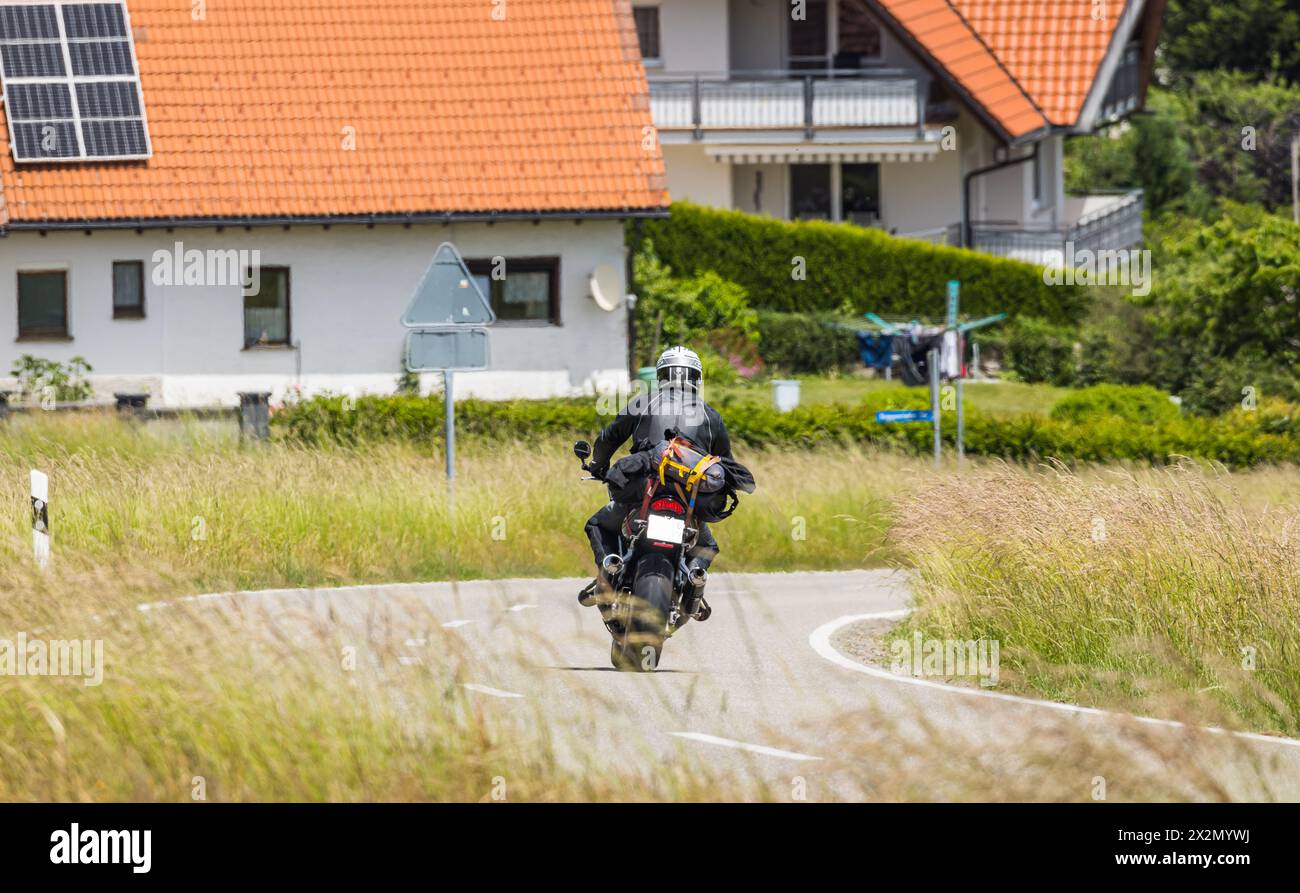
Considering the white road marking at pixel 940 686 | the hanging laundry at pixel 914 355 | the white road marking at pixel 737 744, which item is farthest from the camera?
the hanging laundry at pixel 914 355

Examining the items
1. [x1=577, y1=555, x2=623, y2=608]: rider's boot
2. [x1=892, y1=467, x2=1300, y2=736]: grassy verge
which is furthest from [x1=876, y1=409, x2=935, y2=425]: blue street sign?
[x1=577, y1=555, x2=623, y2=608]: rider's boot

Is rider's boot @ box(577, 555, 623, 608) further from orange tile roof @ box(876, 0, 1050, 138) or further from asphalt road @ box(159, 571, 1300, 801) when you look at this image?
orange tile roof @ box(876, 0, 1050, 138)

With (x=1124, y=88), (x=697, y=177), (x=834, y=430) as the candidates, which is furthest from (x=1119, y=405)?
(x=1124, y=88)

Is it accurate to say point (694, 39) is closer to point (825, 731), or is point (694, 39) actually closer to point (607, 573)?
point (607, 573)

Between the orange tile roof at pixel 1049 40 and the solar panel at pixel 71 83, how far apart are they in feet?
64.3

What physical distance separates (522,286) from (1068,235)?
1468cm

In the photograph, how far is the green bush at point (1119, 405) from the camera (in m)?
30.8

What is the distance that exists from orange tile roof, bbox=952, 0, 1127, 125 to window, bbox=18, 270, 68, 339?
20674 mm

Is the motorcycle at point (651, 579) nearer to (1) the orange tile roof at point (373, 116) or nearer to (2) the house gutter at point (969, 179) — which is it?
(1) the orange tile roof at point (373, 116)

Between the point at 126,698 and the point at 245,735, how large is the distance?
739 millimetres

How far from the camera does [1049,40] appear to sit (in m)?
46.7

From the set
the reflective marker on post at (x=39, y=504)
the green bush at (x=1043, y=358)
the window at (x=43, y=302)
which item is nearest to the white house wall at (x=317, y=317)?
the window at (x=43, y=302)

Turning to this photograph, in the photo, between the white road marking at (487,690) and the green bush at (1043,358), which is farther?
the green bush at (1043,358)

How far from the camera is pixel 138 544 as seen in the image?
15.4 m
